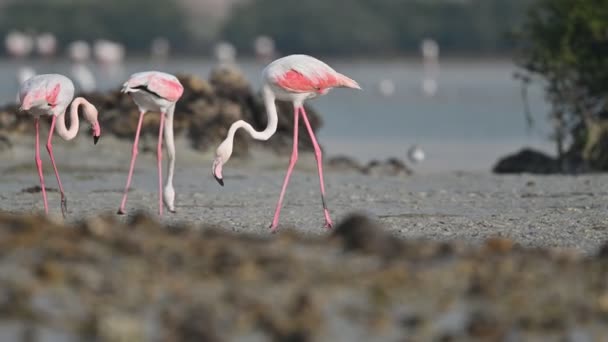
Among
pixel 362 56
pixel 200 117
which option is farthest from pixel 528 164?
pixel 362 56

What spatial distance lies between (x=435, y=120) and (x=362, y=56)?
124 ft

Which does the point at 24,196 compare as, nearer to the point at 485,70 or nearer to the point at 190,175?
the point at 190,175

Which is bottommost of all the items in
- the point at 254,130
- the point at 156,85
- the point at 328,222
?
the point at 328,222

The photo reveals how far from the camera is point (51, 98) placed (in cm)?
1131

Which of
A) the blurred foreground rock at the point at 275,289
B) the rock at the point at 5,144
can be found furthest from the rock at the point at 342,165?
the blurred foreground rock at the point at 275,289

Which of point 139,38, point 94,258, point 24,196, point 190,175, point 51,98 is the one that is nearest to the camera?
point 94,258

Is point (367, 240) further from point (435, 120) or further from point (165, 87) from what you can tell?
point (435, 120)

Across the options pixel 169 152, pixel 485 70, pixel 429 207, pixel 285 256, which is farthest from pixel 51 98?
pixel 485 70

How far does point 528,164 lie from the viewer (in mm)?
17609

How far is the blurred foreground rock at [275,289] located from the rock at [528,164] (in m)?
11.2

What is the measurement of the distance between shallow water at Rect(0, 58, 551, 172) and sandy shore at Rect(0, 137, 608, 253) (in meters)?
4.43

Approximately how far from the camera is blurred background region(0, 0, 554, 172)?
25.7 metres

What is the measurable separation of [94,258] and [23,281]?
1.21 ft

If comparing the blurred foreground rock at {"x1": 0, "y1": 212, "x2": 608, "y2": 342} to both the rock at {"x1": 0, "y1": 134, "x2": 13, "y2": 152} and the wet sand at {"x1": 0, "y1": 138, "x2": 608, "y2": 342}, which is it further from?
the rock at {"x1": 0, "y1": 134, "x2": 13, "y2": 152}
